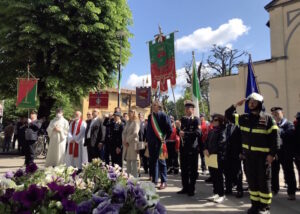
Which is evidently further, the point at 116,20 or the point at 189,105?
the point at 116,20

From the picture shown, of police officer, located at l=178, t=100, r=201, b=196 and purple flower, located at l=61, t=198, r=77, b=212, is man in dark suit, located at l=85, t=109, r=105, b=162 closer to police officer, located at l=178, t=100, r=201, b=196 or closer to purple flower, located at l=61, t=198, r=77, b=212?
police officer, located at l=178, t=100, r=201, b=196

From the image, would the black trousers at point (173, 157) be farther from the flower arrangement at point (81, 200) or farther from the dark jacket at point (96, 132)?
the flower arrangement at point (81, 200)

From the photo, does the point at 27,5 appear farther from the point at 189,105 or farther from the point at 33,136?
the point at 189,105

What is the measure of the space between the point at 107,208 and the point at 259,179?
352 cm

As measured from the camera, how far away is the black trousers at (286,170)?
6.29 m

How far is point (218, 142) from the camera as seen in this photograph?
6164mm

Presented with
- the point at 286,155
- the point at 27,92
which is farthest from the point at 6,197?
the point at 27,92

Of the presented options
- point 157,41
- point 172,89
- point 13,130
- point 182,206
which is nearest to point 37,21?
point 13,130

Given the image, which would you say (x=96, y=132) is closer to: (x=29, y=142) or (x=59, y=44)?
(x=29, y=142)

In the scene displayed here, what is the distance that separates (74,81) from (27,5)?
4339 millimetres

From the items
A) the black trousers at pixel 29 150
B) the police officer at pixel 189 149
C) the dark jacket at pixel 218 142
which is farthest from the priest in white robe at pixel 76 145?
the dark jacket at pixel 218 142

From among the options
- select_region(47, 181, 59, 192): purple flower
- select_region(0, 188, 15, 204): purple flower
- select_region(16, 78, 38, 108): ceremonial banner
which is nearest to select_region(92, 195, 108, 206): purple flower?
select_region(47, 181, 59, 192): purple flower

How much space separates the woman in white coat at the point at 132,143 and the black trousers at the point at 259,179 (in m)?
3.39

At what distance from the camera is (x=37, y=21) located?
1517 cm
